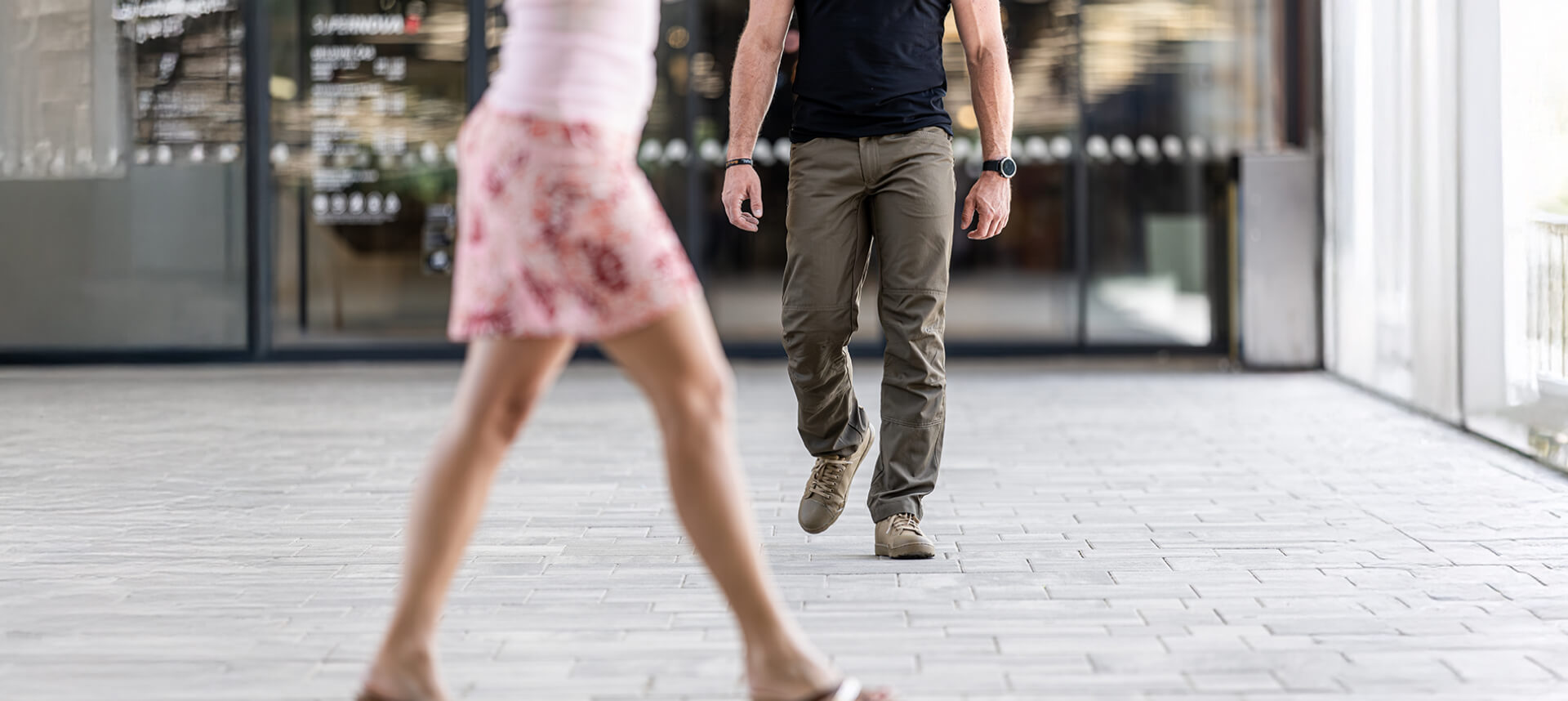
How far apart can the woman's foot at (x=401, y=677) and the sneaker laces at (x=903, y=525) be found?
1.77m

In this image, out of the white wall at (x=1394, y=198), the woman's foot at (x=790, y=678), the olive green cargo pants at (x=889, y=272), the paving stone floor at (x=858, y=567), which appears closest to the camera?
the woman's foot at (x=790, y=678)

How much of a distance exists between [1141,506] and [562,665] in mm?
2378

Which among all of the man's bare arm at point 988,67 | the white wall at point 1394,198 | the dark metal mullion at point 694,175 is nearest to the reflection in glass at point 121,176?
the dark metal mullion at point 694,175

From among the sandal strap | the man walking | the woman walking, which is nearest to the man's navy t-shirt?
the man walking

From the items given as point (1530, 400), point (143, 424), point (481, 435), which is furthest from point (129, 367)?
point (481, 435)

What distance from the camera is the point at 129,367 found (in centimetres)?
1050

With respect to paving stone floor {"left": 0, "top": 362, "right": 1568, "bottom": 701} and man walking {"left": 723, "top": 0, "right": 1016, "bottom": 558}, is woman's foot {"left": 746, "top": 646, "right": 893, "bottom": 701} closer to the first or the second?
paving stone floor {"left": 0, "top": 362, "right": 1568, "bottom": 701}

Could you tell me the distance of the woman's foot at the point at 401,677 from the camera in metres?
2.58

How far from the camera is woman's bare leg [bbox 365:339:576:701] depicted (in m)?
2.56

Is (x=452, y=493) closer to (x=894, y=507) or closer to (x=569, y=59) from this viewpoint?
(x=569, y=59)

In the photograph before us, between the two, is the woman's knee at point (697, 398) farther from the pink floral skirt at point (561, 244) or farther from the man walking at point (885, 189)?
the man walking at point (885, 189)

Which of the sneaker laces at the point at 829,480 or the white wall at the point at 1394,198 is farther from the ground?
the white wall at the point at 1394,198

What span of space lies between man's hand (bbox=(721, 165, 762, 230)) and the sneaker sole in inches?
33.7

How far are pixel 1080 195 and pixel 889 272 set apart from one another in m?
6.61
